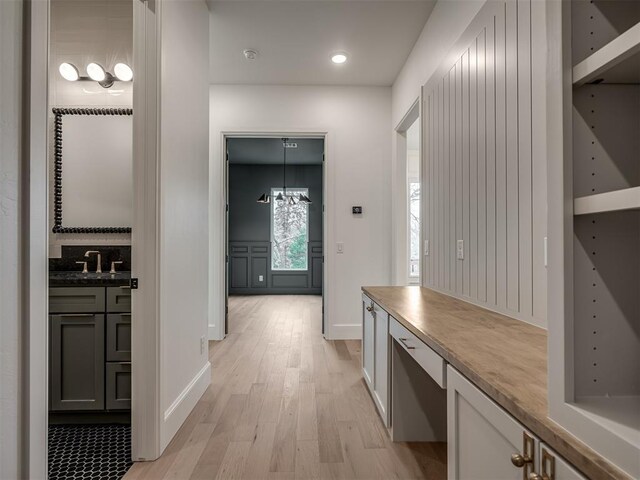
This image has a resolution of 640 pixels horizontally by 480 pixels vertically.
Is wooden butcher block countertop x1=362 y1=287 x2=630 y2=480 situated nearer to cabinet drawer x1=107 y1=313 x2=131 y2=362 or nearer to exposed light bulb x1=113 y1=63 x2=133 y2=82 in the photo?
cabinet drawer x1=107 y1=313 x2=131 y2=362

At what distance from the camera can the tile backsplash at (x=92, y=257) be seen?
2461 mm

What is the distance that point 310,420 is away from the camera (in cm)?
217

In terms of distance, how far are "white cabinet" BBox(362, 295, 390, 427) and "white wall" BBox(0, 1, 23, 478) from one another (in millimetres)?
1576

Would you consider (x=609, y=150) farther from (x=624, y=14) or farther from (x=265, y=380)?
(x=265, y=380)

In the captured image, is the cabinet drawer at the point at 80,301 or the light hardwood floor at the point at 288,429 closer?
the light hardwood floor at the point at 288,429

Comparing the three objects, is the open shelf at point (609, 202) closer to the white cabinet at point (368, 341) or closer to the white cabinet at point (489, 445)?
the white cabinet at point (489, 445)

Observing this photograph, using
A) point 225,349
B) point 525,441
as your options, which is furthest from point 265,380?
point 525,441

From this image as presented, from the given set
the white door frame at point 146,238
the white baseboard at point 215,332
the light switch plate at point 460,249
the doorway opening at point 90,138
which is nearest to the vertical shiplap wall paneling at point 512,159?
the light switch plate at point 460,249

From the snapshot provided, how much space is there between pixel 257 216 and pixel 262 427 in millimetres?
6382

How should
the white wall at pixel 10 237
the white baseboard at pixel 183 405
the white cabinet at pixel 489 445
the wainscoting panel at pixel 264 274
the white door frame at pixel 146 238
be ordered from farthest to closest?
1. the wainscoting panel at pixel 264 274
2. the white baseboard at pixel 183 405
3. the white door frame at pixel 146 238
4. the white wall at pixel 10 237
5. the white cabinet at pixel 489 445

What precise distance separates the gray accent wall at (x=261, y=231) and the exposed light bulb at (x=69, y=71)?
18.2ft

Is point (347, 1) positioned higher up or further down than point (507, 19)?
higher up

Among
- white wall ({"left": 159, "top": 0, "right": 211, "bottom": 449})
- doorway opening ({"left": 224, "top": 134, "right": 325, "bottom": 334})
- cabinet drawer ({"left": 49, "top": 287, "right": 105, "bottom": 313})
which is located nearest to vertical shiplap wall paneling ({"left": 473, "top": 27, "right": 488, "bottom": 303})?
white wall ({"left": 159, "top": 0, "right": 211, "bottom": 449})

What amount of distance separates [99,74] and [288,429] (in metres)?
2.64
